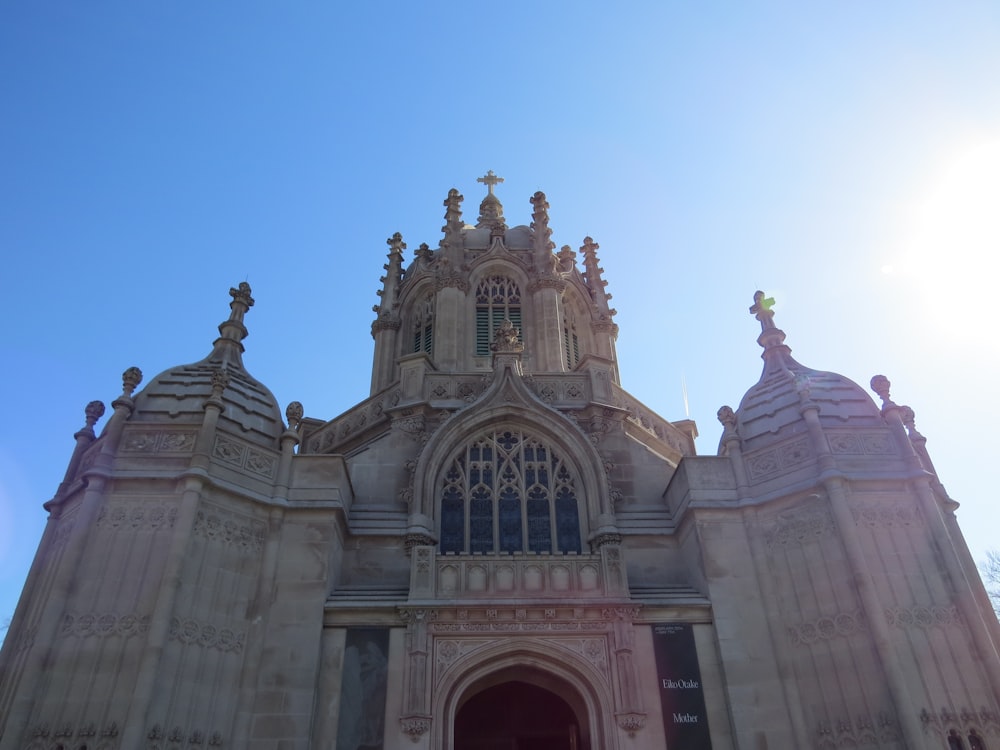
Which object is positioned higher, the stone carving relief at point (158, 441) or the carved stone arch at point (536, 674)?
the stone carving relief at point (158, 441)

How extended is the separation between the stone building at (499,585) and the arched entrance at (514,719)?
5 centimetres

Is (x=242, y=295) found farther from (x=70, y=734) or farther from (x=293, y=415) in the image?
(x=70, y=734)

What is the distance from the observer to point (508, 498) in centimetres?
2089

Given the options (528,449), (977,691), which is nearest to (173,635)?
(528,449)

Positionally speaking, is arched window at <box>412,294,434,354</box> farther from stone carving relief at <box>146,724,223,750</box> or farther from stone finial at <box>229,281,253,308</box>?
stone carving relief at <box>146,724,223,750</box>

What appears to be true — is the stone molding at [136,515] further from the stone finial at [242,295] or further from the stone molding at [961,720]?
the stone molding at [961,720]

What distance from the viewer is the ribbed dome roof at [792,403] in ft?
64.4

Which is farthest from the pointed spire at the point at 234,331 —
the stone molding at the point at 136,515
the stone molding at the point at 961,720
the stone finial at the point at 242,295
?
the stone molding at the point at 961,720

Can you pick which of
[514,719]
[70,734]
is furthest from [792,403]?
[70,734]

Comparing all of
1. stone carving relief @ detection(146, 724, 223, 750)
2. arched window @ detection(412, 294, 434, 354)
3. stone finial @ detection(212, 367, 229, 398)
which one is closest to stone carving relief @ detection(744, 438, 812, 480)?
arched window @ detection(412, 294, 434, 354)

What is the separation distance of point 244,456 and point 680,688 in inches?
439

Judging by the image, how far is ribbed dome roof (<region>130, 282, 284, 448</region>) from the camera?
1919 cm

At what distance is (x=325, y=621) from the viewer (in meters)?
16.8

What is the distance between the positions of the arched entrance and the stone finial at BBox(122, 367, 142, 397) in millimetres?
11076
